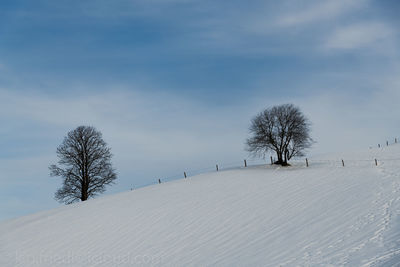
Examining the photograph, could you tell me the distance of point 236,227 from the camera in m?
15.9

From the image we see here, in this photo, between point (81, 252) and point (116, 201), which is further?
point (116, 201)

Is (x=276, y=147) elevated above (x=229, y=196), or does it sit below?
above

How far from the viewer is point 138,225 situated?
1886cm

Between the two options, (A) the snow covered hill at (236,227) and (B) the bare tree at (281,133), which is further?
(B) the bare tree at (281,133)

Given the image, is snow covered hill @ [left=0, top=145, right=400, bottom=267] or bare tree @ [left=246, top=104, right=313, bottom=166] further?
bare tree @ [left=246, top=104, right=313, bottom=166]

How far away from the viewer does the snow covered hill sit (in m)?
10.9

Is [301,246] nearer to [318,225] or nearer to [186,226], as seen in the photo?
[318,225]

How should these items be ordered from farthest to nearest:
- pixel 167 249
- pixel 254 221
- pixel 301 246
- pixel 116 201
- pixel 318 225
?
pixel 116 201 → pixel 254 221 → pixel 167 249 → pixel 318 225 → pixel 301 246

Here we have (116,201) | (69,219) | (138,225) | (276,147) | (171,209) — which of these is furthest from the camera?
(276,147)

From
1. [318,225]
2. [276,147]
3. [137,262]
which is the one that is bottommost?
[137,262]

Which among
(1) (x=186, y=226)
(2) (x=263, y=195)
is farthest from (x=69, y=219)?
(2) (x=263, y=195)

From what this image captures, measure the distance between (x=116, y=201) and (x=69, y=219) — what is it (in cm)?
434

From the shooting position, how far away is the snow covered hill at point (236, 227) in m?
10.9

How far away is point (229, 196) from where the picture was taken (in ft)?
73.2
